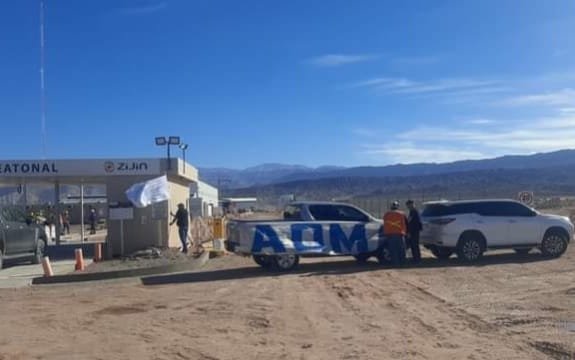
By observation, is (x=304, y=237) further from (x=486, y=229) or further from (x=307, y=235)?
(x=486, y=229)

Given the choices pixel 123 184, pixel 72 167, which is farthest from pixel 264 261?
pixel 72 167

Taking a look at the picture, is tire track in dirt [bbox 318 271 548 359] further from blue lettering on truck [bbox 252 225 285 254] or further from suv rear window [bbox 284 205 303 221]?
suv rear window [bbox 284 205 303 221]

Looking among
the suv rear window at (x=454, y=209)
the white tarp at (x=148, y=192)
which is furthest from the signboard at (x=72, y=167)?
the suv rear window at (x=454, y=209)

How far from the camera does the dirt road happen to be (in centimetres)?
947

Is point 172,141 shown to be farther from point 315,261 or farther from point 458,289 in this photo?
point 458,289

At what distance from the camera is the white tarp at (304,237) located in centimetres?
1883

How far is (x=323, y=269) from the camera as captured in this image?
19.7m

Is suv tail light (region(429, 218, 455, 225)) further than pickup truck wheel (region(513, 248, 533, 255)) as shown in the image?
No

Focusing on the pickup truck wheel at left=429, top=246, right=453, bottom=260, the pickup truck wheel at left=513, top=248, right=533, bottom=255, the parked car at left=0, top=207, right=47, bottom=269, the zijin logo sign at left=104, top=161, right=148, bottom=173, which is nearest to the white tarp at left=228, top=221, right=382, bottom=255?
the pickup truck wheel at left=429, top=246, right=453, bottom=260

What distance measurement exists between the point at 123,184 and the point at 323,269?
952 centimetres

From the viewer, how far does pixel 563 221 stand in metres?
21.8

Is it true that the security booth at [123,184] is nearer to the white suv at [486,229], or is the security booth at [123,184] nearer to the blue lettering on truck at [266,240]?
the blue lettering on truck at [266,240]

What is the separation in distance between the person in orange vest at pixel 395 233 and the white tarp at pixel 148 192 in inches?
317

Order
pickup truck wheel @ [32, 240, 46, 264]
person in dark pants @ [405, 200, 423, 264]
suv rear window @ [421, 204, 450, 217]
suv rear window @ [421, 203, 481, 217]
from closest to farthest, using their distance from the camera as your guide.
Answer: person in dark pants @ [405, 200, 423, 264], suv rear window @ [421, 203, 481, 217], suv rear window @ [421, 204, 450, 217], pickup truck wheel @ [32, 240, 46, 264]
